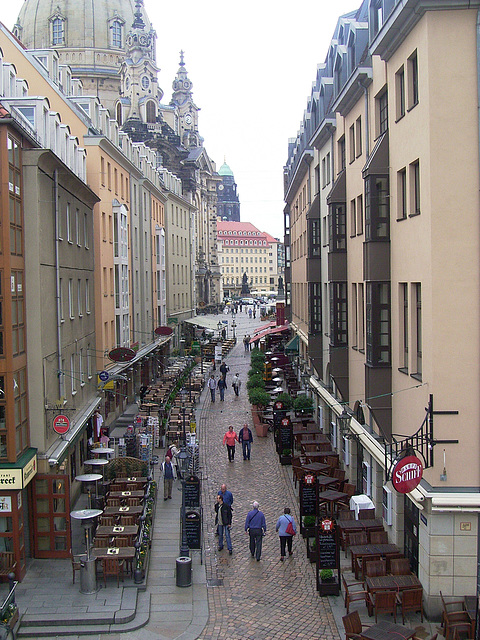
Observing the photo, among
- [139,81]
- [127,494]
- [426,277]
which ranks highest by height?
[139,81]

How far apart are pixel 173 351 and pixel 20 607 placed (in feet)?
154

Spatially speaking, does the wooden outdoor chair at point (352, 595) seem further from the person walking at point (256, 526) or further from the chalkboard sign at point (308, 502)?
the chalkboard sign at point (308, 502)

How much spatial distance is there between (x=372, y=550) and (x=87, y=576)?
5861 mm

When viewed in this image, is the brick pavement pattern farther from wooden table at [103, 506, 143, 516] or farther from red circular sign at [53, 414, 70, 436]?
red circular sign at [53, 414, 70, 436]

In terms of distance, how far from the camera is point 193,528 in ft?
57.8

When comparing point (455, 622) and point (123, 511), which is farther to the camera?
point (123, 511)

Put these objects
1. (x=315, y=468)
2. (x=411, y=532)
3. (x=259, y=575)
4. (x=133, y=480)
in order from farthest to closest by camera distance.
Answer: (x=315, y=468) → (x=133, y=480) → (x=259, y=575) → (x=411, y=532)

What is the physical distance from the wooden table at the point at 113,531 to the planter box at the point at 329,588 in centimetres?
448

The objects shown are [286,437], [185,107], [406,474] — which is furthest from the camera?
[185,107]

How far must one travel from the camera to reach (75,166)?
27219 mm

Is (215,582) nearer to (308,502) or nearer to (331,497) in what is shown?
(308,502)

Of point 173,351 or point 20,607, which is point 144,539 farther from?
point 173,351

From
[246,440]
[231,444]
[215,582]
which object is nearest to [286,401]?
[246,440]

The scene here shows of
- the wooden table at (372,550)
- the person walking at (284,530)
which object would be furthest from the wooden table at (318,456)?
the wooden table at (372,550)
